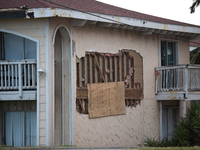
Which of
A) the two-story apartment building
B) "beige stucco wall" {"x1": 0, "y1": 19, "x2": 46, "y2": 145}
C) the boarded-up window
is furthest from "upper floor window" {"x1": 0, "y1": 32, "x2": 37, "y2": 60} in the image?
the boarded-up window

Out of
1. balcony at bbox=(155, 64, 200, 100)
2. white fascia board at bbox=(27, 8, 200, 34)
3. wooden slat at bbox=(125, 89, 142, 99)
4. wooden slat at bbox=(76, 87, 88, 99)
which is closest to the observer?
white fascia board at bbox=(27, 8, 200, 34)

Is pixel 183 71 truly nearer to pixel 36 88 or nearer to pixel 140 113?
pixel 140 113

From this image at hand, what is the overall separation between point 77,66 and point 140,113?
4223 millimetres

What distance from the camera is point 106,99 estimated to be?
47.0ft


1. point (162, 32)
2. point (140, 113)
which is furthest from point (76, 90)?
point (162, 32)

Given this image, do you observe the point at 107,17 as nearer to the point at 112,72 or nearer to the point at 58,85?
the point at 112,72

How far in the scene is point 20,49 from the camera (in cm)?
1302

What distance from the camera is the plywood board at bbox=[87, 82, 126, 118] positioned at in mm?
13765

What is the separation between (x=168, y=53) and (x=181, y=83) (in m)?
2.67

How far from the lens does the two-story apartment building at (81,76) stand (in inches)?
469

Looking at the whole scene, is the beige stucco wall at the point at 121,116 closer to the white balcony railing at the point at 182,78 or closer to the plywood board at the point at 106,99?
the plywood board at the point at 106,99

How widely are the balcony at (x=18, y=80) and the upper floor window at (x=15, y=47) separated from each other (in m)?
0.40

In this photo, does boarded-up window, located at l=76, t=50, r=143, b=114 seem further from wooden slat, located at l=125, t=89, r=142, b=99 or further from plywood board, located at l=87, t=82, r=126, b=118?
plywood board, located at l=87, t=82, r=126, b=118

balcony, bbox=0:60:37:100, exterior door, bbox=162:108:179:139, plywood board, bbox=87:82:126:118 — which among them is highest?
balcony, bbox=0:60:37:100
